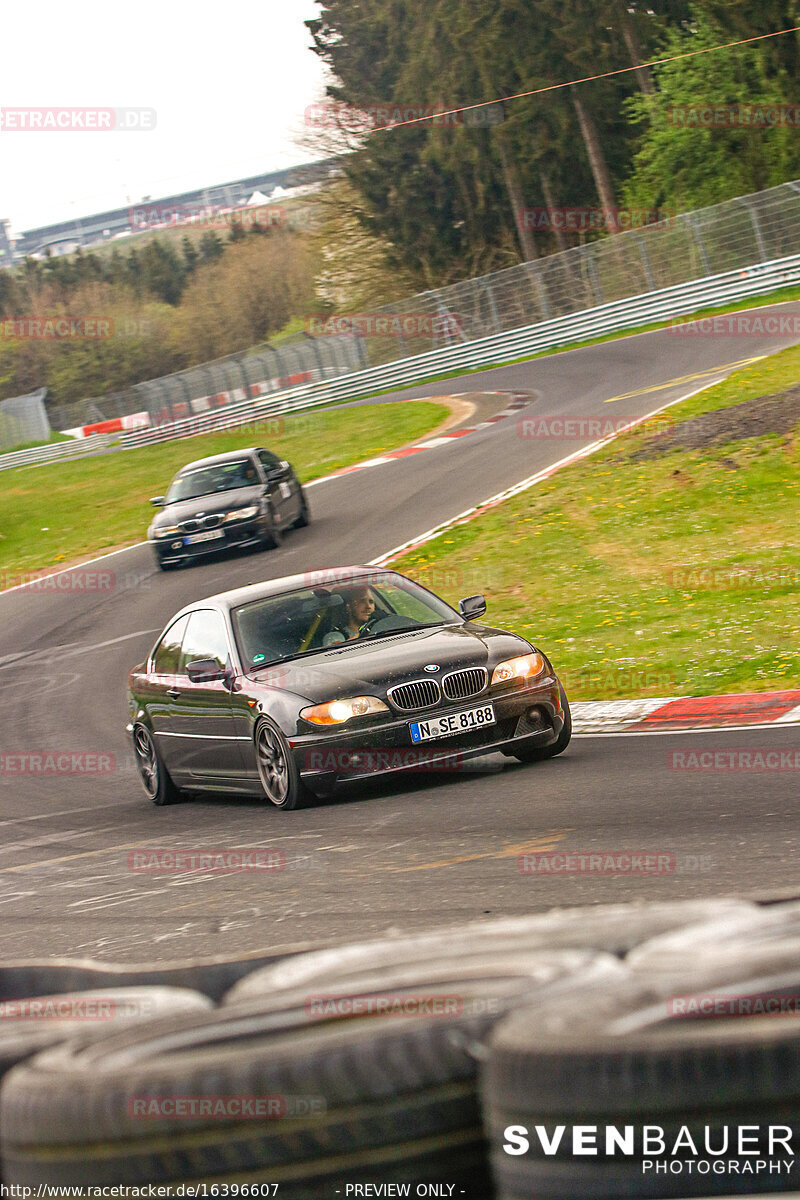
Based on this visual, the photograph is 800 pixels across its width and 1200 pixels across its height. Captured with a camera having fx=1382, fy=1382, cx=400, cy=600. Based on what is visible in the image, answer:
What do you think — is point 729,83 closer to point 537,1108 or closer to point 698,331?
point 698,331

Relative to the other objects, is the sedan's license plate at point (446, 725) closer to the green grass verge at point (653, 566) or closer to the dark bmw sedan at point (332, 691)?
the dark bmw sedan at point (332, 691)

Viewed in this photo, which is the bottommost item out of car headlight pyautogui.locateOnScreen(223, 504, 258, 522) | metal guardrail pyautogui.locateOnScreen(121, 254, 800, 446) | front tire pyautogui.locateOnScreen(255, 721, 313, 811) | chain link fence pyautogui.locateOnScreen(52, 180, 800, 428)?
front tire pyautogui.locateOnScreen(255, 721, 313, 811)

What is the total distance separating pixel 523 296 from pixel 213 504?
24273 mm

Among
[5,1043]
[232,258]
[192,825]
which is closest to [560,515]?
[192,825]


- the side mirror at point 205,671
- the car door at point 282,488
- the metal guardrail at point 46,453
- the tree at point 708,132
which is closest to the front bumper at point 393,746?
the side mirror at point 205,671

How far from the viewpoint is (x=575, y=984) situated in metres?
2.67

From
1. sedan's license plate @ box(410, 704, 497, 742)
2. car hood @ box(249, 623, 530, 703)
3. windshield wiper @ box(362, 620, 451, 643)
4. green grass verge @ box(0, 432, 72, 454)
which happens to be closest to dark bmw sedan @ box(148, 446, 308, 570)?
windshield wiper @ box(362, 620, 451, 643)

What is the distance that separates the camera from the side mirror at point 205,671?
9.57 metres

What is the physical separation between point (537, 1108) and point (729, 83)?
52.2 metres

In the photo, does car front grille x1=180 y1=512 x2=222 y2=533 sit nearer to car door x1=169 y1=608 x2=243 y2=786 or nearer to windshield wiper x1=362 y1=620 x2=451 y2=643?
car door x1=169 y1=608 x2=243 y2=786

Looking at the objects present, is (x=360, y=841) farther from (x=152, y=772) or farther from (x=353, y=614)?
(x=152, y=772)

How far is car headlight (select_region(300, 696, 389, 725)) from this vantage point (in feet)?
28.0

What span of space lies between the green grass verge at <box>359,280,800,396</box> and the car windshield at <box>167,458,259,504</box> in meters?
18.9

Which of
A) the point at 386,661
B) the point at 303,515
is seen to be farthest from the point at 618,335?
the point at 386,661
